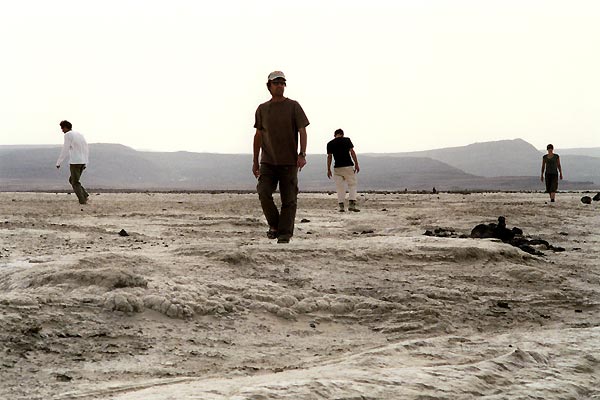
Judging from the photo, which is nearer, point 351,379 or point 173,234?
point 351,379

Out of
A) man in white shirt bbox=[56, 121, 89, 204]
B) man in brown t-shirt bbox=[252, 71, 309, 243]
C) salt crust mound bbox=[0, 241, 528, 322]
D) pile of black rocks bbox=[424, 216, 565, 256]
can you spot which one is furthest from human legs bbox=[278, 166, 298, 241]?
man in white shirt bbox=[56, 121, 89, 204]

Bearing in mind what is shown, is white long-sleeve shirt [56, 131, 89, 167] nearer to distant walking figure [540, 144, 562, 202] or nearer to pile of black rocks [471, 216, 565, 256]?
pile of black rocks [471, 216, 565, 256]

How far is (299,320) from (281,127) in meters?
3.09

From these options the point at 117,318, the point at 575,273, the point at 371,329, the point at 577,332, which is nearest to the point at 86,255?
the point at 117,318

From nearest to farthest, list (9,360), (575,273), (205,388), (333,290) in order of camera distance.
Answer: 1. (205,388)
2. (9,360)
3. (333,290)
4. (575,273)

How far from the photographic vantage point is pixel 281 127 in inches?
293

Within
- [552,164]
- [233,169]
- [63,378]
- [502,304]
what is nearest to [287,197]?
[502,304]

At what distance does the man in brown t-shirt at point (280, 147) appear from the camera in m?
7.42

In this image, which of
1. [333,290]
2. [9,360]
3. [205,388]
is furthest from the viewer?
[333,290]

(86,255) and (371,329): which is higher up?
(86,255)

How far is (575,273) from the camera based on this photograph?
21.8 ft

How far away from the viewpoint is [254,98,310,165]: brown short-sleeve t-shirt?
7426 millimetres

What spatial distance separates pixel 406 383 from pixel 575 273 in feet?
12.8

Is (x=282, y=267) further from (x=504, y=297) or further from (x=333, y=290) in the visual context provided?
(x=504, y=297)
